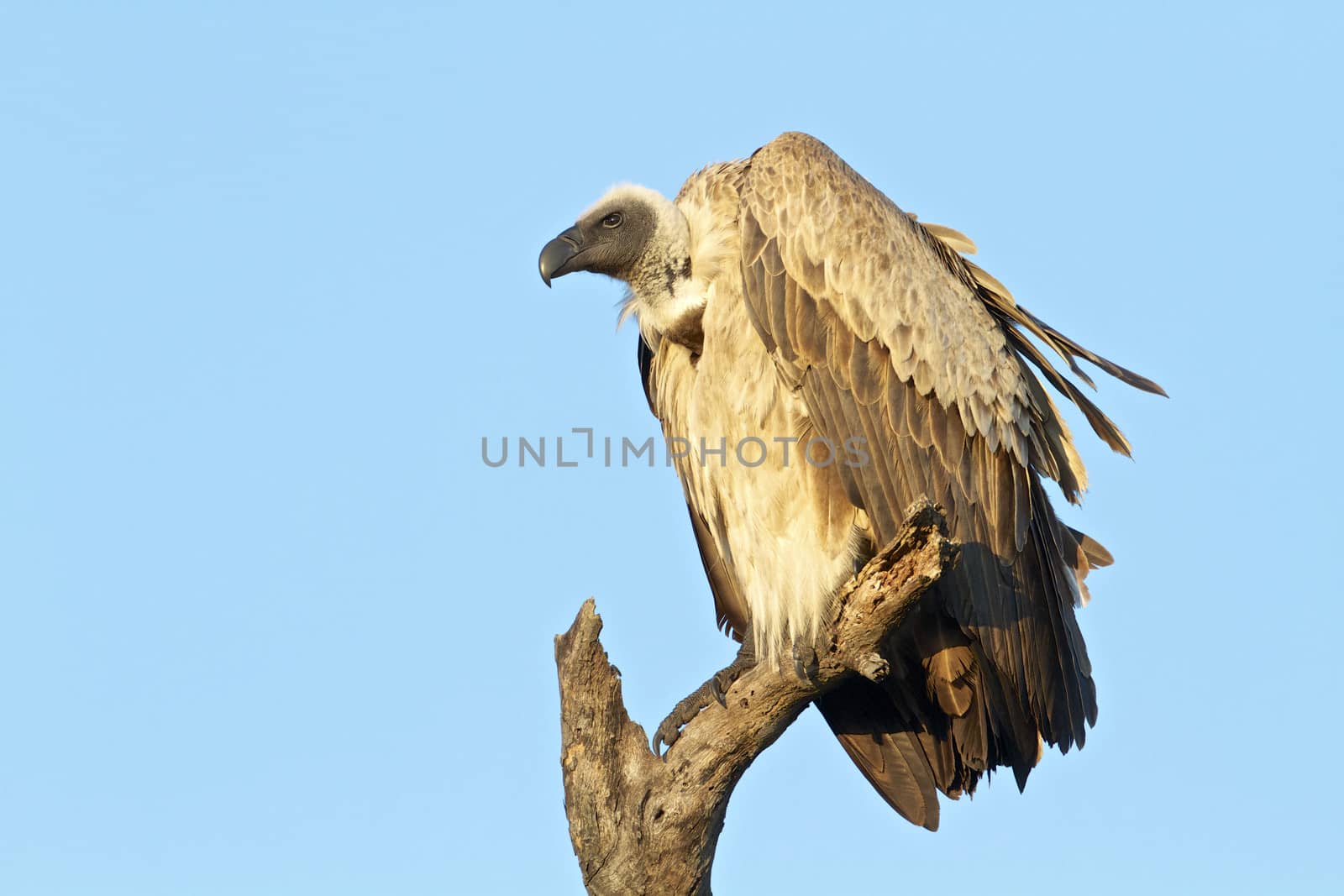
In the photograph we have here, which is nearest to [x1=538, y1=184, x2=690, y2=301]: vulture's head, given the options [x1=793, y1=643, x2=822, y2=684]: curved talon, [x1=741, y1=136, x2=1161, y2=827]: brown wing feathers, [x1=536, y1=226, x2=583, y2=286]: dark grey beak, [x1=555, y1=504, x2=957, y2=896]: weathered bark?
[x1=536, y1=226, x2=583, y2=286]: dark grey beak

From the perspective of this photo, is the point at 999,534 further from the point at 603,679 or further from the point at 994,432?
the point at 603,679

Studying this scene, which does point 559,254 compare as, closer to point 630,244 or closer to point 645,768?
point 630,244

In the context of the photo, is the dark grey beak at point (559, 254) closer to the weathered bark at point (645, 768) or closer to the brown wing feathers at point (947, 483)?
the brown wing feathers at point (947, 483)

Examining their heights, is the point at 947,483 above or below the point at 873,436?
below

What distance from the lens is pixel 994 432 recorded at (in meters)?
7.27

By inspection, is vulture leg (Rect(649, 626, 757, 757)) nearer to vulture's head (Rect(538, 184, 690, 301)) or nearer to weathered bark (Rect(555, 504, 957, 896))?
weathered bark (Rect(555, 504, 957, 896))

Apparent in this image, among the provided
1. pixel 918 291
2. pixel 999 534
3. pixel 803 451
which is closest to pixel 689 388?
pixel 803 451

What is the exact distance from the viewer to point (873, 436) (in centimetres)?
698

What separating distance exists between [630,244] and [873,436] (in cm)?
171

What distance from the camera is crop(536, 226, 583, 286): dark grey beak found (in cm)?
784

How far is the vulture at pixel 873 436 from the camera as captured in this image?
7.03 metres

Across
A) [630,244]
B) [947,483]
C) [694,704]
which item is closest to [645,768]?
[694,704]

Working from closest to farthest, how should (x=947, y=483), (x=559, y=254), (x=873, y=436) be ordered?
(x=873, y=436) → (x=947, y=483) → (x=559, y=254)

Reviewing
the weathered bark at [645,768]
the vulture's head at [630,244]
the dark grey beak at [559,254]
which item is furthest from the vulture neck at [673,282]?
the weathered bark at [645,768]
